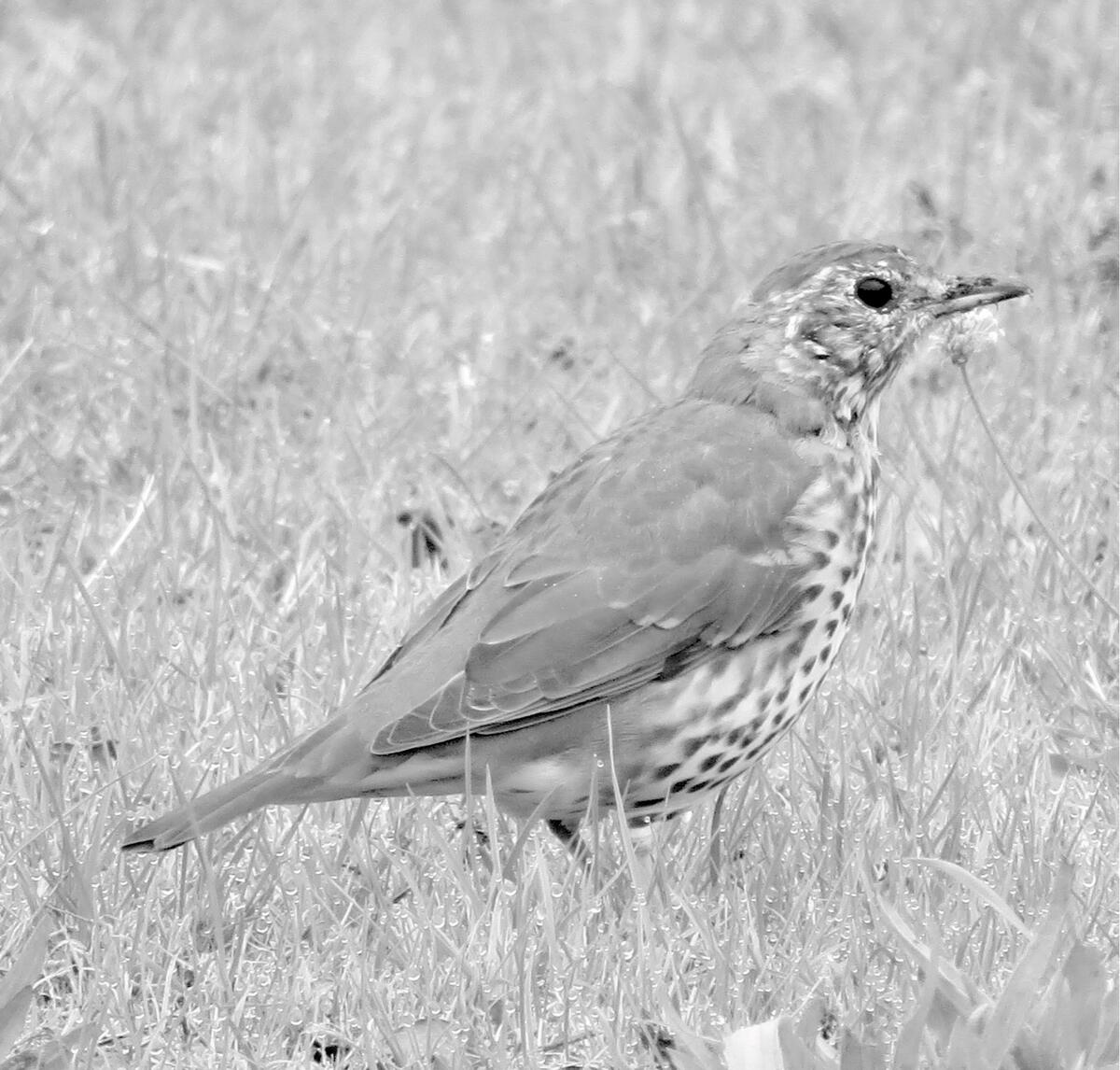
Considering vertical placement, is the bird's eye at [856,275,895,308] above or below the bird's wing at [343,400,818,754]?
above

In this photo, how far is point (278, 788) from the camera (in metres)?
3.72

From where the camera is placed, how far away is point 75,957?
12.1 ft

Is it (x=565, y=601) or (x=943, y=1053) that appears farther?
(x=565, y=601)

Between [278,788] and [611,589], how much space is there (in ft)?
2.46

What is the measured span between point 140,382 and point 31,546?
72 centimetres

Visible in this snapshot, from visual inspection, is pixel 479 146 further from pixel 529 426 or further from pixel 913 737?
pixel 913 737

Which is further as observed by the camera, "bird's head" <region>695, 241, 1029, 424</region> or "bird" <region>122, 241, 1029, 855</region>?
"bird's head" <region>695, 241, 1029, 424</region>

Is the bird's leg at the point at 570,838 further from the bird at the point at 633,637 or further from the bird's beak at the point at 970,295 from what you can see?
the bird's beak at the point at 970,295

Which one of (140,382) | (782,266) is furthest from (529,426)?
(782,266)

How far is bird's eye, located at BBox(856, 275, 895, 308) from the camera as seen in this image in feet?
14.9

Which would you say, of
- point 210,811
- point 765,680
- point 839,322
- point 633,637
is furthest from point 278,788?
point 839,322

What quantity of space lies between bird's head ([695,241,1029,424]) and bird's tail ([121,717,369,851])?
1.21m

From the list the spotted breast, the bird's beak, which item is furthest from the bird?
the bird's beak

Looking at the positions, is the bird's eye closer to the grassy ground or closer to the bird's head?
the bird's head
